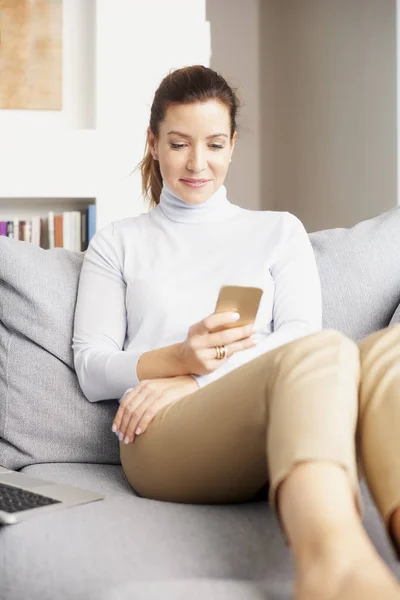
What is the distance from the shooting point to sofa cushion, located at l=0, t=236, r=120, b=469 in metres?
1.58

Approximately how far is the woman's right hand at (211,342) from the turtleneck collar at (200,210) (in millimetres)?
395

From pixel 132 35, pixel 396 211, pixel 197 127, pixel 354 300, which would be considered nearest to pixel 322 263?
pixel 354 300

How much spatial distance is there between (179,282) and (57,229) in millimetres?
1977

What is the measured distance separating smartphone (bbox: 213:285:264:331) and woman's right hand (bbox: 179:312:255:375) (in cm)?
1

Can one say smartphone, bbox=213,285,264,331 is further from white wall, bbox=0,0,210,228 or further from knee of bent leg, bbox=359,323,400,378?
white wall, bbox=0,0,210,228

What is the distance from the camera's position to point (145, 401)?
1.34m

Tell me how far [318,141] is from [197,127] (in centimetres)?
333

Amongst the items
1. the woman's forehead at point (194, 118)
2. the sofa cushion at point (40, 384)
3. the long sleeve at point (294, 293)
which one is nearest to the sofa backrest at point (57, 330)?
the sofa cushion at point (40, 384)

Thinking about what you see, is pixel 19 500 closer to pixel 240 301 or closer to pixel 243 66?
pixel 240 301

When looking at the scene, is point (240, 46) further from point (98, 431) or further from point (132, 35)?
point (98, 431)

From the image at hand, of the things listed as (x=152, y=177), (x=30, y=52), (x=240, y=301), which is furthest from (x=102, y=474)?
(x=30, y=52)

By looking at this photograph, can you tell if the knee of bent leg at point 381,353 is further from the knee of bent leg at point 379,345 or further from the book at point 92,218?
the book at point 92,218

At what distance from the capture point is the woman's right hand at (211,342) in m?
1.33

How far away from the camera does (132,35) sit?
3.52m
